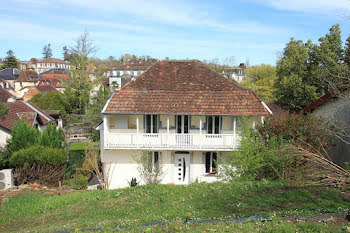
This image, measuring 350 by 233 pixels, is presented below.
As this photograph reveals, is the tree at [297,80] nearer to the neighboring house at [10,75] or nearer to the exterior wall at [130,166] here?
the exterior wall at [130,166]

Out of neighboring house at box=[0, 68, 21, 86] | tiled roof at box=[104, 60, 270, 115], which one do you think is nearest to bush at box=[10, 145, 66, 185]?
tiled roof at box=[104, 60, 270, 115]

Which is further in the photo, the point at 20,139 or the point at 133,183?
the point at 20,139

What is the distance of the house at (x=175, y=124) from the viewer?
16094 mm

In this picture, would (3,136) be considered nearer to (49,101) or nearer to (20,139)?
(20,139)

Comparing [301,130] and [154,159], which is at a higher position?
[301,130]

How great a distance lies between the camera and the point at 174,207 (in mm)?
9797

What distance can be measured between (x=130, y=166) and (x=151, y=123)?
3.06 meters

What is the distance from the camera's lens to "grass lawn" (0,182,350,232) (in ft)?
26.9

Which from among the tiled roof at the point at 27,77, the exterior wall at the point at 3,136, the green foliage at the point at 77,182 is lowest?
the green foliage at the point at 77,182

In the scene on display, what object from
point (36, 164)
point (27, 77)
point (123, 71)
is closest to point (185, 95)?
point (36, 164)

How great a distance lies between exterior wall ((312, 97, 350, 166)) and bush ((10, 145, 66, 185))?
15255 mm

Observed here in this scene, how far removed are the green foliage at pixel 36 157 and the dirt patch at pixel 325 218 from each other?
13.3 metres

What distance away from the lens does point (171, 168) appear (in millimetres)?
17172

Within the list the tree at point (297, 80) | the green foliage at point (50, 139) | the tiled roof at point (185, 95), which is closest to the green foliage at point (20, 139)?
the green foliage at point (50, 139)
